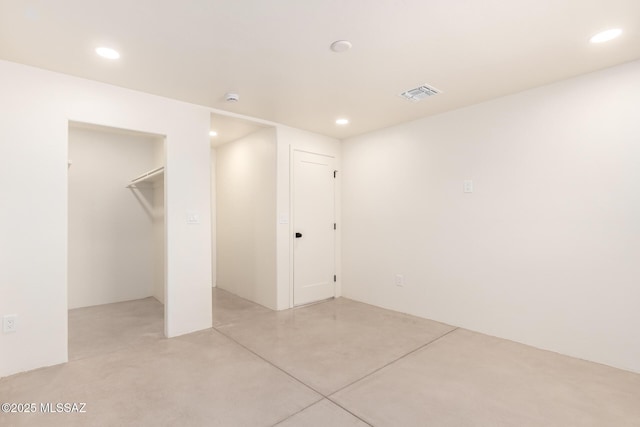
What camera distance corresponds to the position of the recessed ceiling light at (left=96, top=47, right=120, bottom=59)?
2.23 metres

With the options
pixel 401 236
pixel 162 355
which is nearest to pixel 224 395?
pixel 162 355

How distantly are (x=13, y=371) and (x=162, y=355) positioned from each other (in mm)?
1029

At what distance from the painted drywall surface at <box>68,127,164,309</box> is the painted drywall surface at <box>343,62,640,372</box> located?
3.48m

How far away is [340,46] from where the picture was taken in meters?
2.18

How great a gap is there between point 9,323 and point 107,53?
2.18 m

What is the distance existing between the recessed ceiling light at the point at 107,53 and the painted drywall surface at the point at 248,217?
1980mm

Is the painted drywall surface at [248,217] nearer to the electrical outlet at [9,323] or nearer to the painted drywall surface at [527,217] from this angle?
the painted drywall surface at [527,217]

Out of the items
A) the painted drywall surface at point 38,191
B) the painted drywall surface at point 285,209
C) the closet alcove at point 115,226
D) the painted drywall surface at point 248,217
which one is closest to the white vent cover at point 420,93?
the painted drywall surface at point 285,209

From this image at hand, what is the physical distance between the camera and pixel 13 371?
238cm

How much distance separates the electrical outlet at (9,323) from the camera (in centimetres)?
236

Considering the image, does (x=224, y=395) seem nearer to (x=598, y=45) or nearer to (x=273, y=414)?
(x=273, y=414)

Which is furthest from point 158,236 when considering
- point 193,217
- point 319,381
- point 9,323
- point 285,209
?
point 319,381

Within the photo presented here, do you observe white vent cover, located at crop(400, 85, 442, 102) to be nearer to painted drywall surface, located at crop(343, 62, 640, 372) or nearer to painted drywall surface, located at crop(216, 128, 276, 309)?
painted drywall surface, located at crop(343, 62, 640, 372)

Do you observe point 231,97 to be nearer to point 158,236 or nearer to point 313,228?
point 313,228
